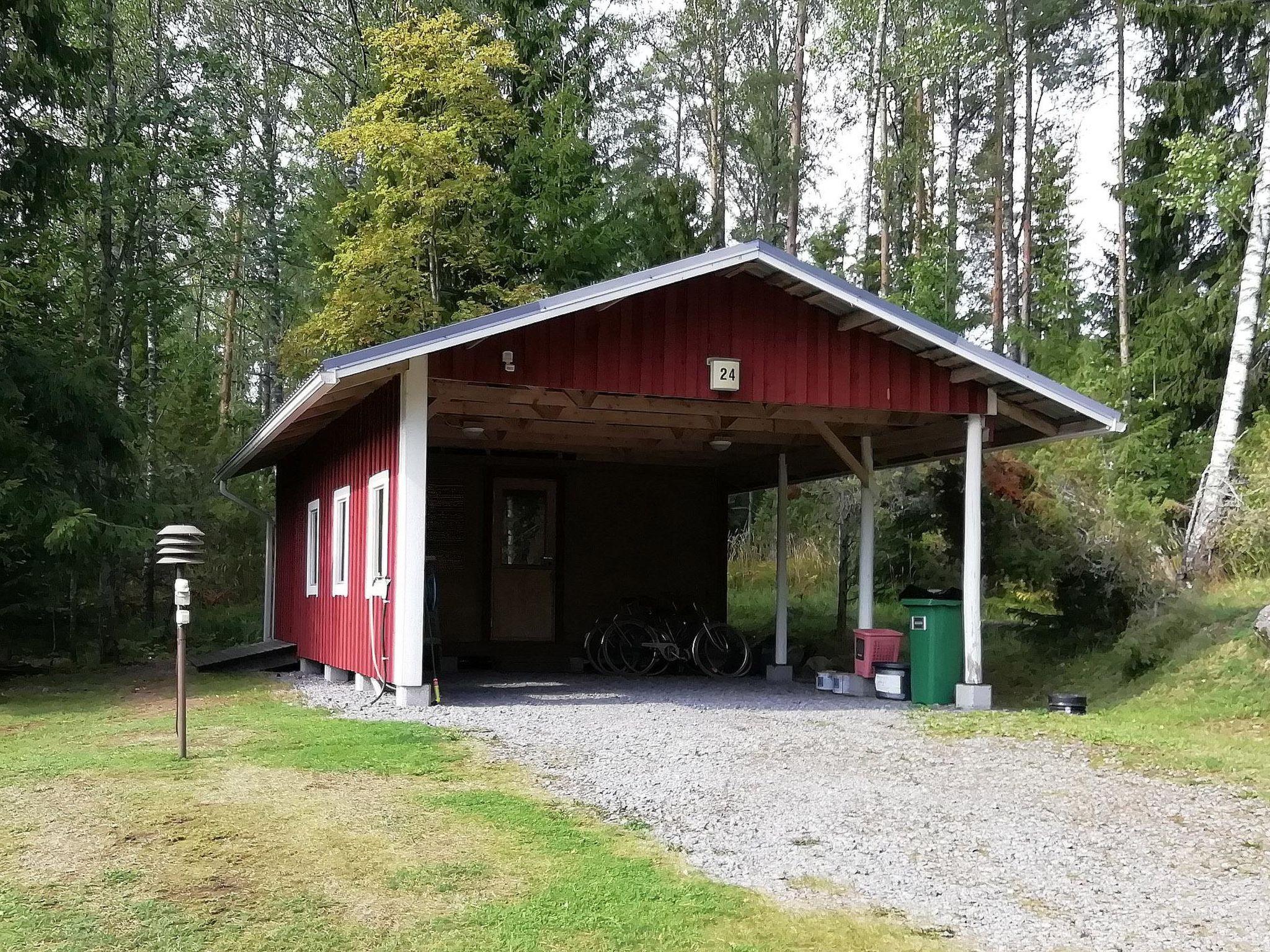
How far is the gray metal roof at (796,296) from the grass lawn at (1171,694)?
2.07 metres

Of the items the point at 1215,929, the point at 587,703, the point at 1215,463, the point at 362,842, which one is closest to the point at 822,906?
the point at 1215,929

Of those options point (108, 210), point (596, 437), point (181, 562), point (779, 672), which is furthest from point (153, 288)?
point (181, 562)

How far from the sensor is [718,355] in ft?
31.5

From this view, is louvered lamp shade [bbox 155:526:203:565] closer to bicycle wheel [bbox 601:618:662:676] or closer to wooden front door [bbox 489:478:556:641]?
bicycle wheel [bbox 601:618:662:676]

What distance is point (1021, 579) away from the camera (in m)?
12.7

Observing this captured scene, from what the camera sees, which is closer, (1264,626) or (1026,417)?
(1264,626)

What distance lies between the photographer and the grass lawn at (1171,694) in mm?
7504

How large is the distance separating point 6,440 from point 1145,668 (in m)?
11.4

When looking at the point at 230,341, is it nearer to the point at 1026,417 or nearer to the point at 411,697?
the point at 411,697

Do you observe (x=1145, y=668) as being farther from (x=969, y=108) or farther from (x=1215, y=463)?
(x=969, y=108)

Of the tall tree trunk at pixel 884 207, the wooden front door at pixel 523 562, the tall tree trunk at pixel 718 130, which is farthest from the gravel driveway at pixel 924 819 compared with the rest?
the tall tree trunk at pixel 718 130

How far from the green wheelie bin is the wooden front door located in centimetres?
567

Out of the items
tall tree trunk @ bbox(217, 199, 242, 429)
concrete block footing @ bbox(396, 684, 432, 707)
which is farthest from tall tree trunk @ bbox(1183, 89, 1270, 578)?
tall tree trunk @ bbox(217, 199, 242, 429)

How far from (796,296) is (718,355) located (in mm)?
884
